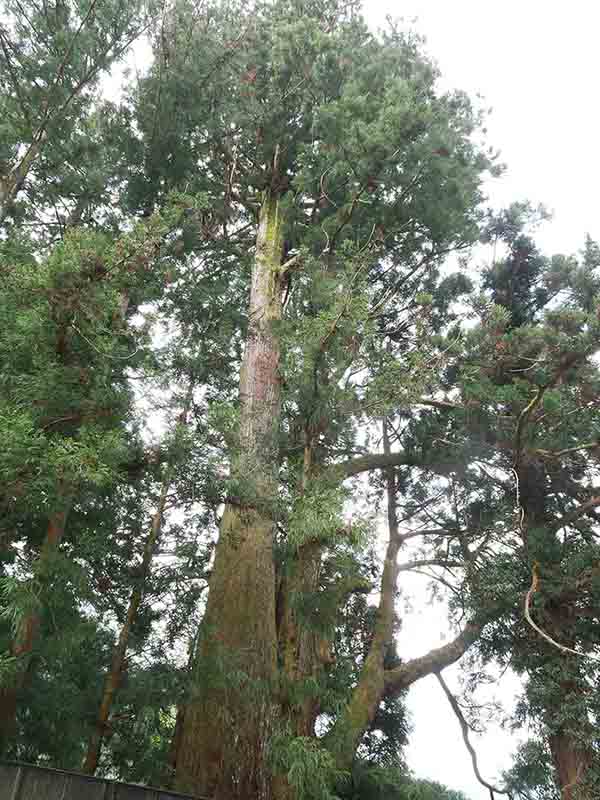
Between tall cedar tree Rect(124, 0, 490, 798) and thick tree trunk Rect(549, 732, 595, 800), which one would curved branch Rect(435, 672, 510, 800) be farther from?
tall cedar tree Rect(124, 0, 490, 798)

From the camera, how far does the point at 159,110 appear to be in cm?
511

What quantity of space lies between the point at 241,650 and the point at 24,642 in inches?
50.4

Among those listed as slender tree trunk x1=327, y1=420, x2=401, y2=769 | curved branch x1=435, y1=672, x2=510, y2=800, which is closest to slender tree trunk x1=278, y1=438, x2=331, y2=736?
slender tree trunk x1=327, y1=420, x2=401, y2=769

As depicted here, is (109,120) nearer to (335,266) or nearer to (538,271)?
(335,266)

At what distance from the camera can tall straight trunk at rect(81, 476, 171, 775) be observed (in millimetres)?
3666

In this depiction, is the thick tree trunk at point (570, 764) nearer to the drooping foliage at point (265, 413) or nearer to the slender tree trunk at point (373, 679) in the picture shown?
the drooping foliage at point (265, 413)

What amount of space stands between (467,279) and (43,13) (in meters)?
5.26

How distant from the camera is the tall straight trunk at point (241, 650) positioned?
10.9ft

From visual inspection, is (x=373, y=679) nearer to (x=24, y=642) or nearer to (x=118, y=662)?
(x=118, y=662)

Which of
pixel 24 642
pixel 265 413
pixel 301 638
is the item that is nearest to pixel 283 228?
pixel 265 413

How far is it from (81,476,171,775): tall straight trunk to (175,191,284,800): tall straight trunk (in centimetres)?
49

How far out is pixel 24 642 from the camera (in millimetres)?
2859

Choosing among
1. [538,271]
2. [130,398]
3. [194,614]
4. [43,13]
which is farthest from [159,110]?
[538,271]

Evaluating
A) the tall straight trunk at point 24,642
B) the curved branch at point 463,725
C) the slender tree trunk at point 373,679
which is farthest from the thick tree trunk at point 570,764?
the tall straight trunk at point 24,642
